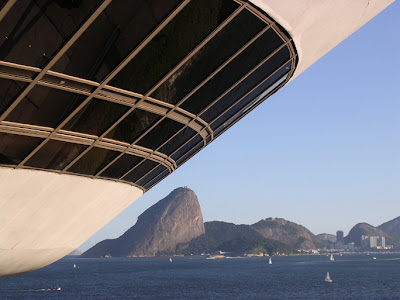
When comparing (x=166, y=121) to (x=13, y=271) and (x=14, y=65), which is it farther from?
(x=13, y=271)

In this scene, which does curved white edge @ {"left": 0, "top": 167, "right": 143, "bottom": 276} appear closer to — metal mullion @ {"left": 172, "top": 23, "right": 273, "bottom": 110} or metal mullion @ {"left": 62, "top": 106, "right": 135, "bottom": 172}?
metal mullion @ {"left": 62, "top": 106, "right": 135, "bottom": 172}

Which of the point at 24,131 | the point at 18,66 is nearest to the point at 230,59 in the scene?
the point at 18,66

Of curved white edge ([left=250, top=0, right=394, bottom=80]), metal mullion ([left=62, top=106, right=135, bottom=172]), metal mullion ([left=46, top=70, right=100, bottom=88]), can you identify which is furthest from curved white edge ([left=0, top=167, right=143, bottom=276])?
curved white edge ([left=250, top=0, right=394, bottom=80])

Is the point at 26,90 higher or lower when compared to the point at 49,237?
higher

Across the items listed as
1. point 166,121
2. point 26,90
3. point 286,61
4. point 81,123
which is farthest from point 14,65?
point 286,61

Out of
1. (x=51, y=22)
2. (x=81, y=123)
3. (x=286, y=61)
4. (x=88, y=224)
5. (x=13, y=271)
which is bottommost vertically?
(x=13, y=271)

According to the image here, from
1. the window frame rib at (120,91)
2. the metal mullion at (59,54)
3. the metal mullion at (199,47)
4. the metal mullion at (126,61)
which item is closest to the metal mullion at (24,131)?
the window frame rib at (120,91)
